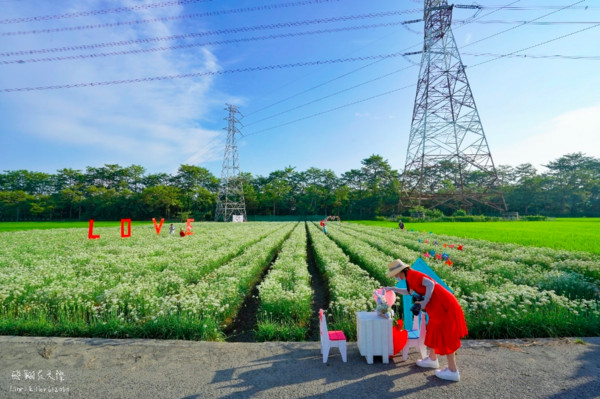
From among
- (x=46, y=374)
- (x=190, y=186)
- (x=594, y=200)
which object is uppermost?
(x=190, y=186)

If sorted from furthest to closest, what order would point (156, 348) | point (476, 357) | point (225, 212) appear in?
1. point (225, 212)
2. point (156, 348)
3. point (476, 357)

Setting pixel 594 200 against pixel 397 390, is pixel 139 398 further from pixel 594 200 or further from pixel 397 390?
pixel 594 200

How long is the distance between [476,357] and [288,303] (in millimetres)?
3985

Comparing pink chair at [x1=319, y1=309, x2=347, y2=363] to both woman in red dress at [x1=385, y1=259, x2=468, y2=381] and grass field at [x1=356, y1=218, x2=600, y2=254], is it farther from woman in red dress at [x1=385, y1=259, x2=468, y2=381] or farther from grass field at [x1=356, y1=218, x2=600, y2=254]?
grass field at [x1=356, y1=218, x2=600, y2=254]

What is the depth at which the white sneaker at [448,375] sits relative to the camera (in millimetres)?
3977

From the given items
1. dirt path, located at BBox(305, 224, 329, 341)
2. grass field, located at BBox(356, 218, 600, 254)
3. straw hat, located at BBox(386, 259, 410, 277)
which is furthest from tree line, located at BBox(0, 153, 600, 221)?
straw hat, located at BBox(386, 259, 410, 277)

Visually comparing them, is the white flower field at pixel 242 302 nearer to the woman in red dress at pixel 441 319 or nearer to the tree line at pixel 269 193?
the woman in red dress at pixel 441 319

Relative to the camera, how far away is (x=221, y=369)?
4328mm

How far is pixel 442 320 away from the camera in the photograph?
4129 mm

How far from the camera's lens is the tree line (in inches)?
3081

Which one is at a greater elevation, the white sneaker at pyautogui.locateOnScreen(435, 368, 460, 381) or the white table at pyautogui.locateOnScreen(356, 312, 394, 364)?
the white table at pyautogui.locateOnScreen(356, 312, 394, 364)

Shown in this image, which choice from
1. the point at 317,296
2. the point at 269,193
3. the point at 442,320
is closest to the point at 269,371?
the point at 442,320

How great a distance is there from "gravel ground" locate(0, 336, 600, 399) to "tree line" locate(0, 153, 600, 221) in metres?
78.1

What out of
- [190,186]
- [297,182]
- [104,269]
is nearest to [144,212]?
[190,186]
